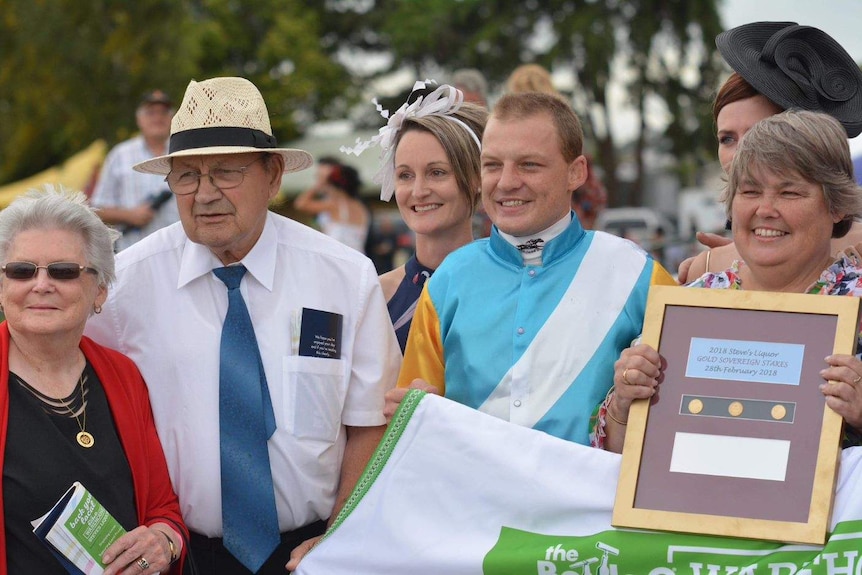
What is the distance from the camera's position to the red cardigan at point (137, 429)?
3711 millimetres

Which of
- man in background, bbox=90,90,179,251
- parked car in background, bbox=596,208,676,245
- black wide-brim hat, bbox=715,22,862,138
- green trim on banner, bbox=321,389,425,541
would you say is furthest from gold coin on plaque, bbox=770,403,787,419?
man in background, bbox=90,90,179,251

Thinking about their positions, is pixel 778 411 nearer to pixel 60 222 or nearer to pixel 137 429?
pixel 137 429

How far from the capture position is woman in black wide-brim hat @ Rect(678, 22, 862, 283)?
398cm

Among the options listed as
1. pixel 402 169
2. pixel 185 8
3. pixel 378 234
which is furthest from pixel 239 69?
pixel 402 169

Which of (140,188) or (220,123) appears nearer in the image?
(220,123)

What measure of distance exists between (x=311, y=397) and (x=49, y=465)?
0.87 metres

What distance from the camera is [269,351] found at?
3.96 metres

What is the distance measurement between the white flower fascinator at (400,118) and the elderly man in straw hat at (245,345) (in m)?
0.75

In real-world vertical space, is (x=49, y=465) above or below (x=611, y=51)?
below

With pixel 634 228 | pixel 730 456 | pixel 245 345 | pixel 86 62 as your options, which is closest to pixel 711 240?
pixel 730 456

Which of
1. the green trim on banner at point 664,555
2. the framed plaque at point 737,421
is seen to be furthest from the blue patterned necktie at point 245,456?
the framed plaque at point 737,421

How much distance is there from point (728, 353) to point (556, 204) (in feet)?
2.68

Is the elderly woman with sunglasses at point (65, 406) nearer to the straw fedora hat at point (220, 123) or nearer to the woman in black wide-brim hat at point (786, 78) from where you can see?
the straw fedora hat at point (220, 123)

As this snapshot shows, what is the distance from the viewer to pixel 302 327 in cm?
398
